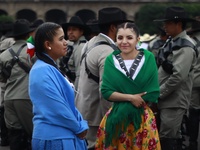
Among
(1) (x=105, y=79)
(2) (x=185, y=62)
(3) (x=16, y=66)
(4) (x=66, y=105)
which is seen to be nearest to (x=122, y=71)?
(1) (x=105, y=79)

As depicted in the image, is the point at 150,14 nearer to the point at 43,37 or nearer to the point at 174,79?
the point at 174,79

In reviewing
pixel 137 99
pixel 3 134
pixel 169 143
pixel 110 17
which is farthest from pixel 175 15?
pixel 3 134

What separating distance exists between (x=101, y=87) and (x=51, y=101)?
1.19m

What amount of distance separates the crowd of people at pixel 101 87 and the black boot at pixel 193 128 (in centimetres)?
1

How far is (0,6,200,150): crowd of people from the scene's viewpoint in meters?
4.48

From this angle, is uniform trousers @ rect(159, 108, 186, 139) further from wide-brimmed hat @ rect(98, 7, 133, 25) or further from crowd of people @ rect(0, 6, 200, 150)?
wide-brimmed hat @ rect(98, 7, 133, 25)

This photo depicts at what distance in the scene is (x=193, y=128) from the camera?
8688mm

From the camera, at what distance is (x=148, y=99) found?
5.37 metres

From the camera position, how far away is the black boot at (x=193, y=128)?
340 inches

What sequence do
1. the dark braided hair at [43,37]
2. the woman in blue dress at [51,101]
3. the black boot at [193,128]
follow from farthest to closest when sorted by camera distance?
the black boot at [193,128], the dark braided hair at [43,37], the woman in blue dress at [51,101]

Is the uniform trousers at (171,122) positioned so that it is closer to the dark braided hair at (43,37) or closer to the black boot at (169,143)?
the black boot at (169,143)

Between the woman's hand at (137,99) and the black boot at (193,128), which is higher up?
the woman's hand at (137,99)

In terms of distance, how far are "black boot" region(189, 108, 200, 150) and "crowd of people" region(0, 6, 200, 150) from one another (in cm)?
1

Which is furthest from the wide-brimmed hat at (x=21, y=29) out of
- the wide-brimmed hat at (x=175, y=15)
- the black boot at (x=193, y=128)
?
the black boot at (x=193, y=128)
